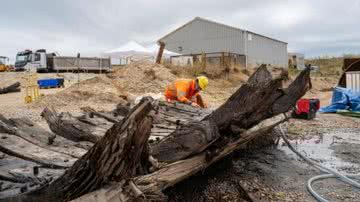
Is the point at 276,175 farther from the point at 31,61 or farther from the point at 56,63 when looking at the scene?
the point at 31,61

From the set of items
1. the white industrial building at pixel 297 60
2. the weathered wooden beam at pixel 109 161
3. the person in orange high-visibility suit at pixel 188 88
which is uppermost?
the white industrial building at pixel 297 60

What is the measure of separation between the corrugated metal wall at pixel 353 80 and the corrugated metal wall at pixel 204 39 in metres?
20.8

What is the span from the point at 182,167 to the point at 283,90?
1078 mm

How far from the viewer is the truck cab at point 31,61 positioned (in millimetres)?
37031

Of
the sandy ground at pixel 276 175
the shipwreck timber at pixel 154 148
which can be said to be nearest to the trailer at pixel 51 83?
the sandy ground at pixel 276 175

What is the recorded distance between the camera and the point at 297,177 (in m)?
6.58

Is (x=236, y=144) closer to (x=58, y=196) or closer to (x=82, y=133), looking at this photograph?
(x=58, y=196)

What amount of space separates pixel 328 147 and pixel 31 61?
33433 mm

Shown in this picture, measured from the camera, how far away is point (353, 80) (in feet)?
59.3

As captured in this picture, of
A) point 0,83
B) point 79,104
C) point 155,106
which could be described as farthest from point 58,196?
point 0,83

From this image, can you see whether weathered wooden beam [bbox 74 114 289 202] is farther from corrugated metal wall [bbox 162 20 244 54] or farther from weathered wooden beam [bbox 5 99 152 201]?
corrugated metal wall [bbox 162 20 244 54]

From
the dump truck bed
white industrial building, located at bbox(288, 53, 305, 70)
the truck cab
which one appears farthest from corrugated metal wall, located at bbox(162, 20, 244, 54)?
the truck cab

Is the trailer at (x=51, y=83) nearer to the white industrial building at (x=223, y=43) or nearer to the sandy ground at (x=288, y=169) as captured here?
the white industrial building at (x=223, y=43)

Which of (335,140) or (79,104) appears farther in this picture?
(79,104)
